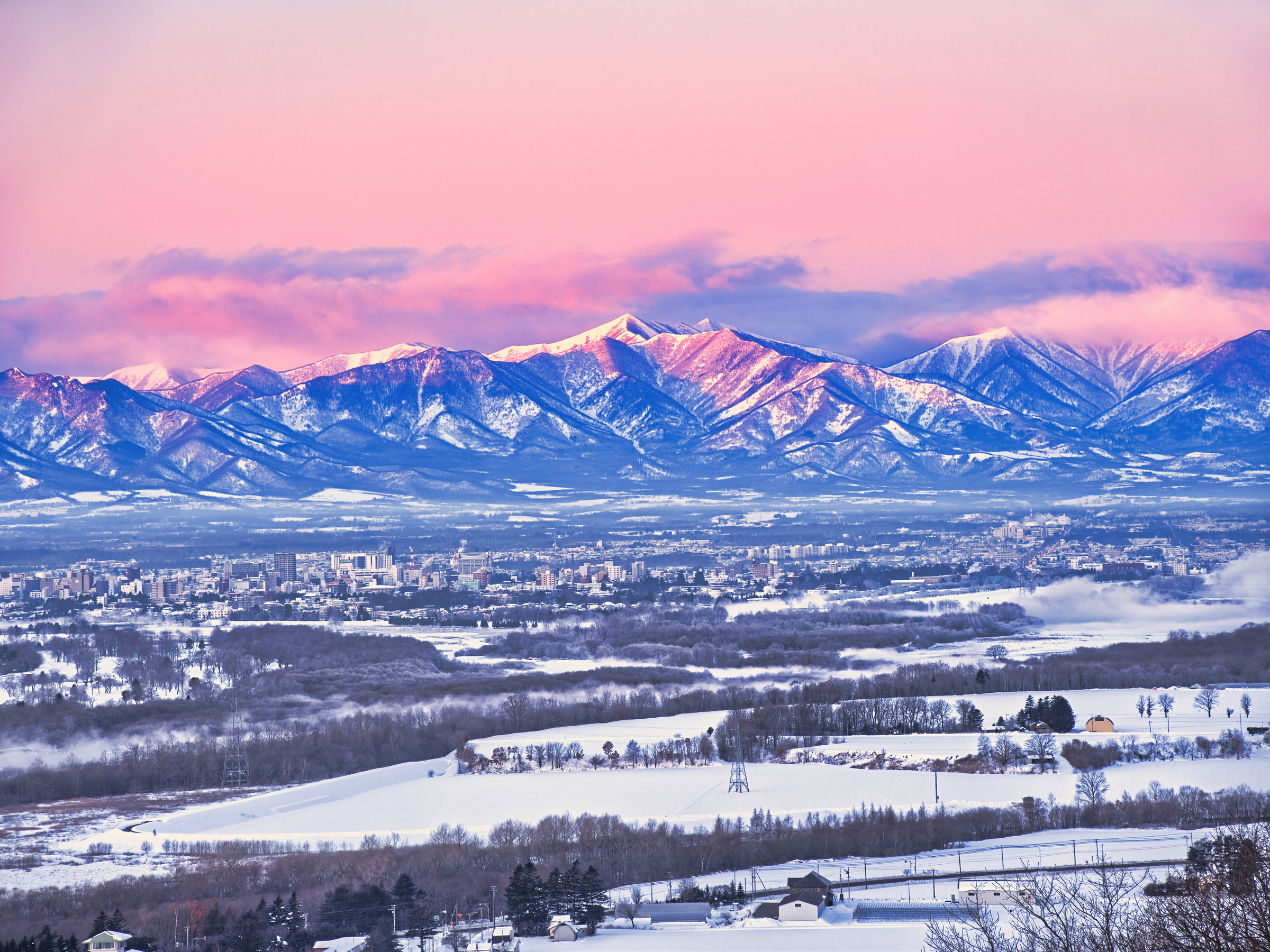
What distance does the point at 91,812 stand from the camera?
49562mm

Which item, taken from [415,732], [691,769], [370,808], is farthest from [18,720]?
[691,769]

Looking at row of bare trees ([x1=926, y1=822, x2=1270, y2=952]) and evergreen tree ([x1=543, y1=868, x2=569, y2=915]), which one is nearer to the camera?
row of bare trees ([x1=926, y1=822, x2=1270, y2=952])

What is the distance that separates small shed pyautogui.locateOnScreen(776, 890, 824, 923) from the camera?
108ft

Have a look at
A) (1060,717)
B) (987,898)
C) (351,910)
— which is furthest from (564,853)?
(1060,717)

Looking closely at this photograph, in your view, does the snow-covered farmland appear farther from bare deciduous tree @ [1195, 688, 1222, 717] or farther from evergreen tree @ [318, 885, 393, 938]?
bare deciduous tree @ [1195, 688, 1222, 717]

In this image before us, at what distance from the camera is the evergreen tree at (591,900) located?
33500mm

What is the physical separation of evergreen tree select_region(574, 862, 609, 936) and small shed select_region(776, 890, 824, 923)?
11.6 ft

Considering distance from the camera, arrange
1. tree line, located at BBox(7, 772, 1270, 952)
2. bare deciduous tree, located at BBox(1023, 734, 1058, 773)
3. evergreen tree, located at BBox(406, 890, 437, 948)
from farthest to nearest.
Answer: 1. bare deciduous tree, located at BBox(1023, 734, 1058, 773)
2. tree line, located at BBox(7, 772, 1270, 952)
3. evergreen tree, located at BBox(406, 890, 437, 948)

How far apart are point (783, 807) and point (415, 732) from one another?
1968cm

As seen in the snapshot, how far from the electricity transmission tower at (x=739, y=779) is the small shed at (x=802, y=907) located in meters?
14.0

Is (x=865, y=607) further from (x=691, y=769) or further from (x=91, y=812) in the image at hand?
(x=91, y=812)

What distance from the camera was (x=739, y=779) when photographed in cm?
4847

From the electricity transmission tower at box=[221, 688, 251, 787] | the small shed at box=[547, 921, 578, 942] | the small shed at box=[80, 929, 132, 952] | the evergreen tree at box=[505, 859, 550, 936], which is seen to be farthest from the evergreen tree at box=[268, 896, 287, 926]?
the electricity transmission tower at box=[221, 688, 251, 787]

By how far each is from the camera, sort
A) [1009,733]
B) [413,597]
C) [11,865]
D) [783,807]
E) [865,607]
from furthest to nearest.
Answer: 1. [413,597]
2. [865,607]
3. [1009,733]
4. [783,807]
5. [11,865]
